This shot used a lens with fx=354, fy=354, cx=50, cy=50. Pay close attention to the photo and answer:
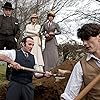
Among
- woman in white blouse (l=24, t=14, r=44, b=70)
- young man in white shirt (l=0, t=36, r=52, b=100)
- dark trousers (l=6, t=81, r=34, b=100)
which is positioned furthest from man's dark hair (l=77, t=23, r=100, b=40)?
woman in white blouse (l=24, t=14, r=44, b=70)

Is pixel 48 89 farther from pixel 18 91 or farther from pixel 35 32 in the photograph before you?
pixel 18 91

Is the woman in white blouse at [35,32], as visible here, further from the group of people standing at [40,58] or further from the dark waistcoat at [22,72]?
the dark waistcoat at [22,72]

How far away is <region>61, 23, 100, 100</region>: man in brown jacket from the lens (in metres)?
3.59

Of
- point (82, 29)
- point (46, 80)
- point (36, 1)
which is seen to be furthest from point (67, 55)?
point (82, 29)

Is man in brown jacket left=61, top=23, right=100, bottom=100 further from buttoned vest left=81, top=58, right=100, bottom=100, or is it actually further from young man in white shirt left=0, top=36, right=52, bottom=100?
young man in white shirt left=0, top=36, right=52, bottom=100

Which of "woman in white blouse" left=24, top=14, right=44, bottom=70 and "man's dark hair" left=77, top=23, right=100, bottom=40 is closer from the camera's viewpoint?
"man's dark hair" left=77, top=23, right=100, bottom=40

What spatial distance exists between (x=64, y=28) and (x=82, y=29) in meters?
21.8

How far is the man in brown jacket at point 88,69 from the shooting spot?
3.59 meters

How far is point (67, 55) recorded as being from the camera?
18516 mm

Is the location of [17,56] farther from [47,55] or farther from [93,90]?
[47,55]

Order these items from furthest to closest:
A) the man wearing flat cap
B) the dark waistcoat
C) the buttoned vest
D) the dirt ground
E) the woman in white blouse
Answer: the woman in white blouse
the man wearing flat cap
the dirt ground
the dark waistcoat
the buttoned vest

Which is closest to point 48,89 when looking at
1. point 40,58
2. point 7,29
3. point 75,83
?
point 7,29

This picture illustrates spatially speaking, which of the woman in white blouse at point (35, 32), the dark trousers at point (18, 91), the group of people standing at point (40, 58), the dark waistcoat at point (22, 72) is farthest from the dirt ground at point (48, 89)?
the dark waistcoat at point (22, 72)

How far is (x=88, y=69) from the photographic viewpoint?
11.8 feet
